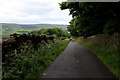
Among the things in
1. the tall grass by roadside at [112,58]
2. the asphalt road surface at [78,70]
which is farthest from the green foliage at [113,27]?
the asphalt road surface at [78,70]

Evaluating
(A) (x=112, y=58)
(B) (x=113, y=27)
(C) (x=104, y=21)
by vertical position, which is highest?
(C) (x=104, y=21)

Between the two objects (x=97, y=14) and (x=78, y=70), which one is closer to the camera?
(x=78, y=70)

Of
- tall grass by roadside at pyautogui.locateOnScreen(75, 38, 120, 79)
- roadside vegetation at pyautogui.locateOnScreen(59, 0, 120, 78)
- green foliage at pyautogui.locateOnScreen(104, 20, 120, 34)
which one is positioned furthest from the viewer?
green foliage at pyautogui.locateOnScreen(104, 20, 120, 34)

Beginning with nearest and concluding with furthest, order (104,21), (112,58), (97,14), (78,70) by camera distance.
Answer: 1. (78,70)
2. (112,58)
3. (97,14)
4. (104,21)

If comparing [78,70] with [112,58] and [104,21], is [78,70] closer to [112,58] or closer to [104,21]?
[112,58]

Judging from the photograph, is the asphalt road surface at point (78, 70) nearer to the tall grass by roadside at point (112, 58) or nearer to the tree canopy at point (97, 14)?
the tall grass by roadside at point (112, 58)

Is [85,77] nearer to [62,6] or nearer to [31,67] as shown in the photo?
[31,67]

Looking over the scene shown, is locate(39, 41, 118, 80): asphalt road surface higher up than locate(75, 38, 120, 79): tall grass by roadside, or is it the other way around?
locate(75, 38, 120, 79): tall grass by roadside

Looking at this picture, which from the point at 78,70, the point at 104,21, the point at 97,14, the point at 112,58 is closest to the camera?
the point at 78,70

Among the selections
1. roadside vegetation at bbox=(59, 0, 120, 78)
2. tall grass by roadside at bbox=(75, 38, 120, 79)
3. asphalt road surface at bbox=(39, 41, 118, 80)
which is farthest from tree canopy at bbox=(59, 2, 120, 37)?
asphalt road surface at bbox=(39, 41, 118, 80)

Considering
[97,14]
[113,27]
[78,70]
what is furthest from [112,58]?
[97,14]

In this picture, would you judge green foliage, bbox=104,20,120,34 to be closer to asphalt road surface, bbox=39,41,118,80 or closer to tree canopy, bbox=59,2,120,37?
tree canopy, bbox=59,2,120,37

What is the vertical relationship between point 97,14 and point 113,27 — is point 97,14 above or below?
above

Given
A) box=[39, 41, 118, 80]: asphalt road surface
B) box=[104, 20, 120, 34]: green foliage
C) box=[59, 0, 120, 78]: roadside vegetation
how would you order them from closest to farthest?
box=[39, 41, 118, 80]: asphalt road surface
box=[59, 0, 120, 78]: roadside vegetation
box=[104, 20, 120, 34]: green foliage
